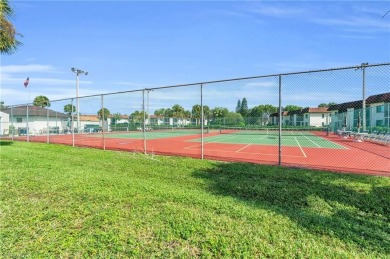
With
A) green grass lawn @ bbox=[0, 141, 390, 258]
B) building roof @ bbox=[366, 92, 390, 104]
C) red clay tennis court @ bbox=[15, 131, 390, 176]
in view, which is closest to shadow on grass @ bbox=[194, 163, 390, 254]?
green grass lawn @ bbox=[0, 141, 390, 258]

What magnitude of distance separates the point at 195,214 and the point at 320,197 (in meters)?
2.57

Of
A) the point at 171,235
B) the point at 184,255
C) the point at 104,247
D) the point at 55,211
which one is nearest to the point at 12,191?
the point at 55,211

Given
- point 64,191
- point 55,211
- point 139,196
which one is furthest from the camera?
point 64,191

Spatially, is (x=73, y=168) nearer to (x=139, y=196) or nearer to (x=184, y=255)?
(x=139, y=196)

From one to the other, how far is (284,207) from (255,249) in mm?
1610

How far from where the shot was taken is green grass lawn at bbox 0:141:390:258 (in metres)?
2.97

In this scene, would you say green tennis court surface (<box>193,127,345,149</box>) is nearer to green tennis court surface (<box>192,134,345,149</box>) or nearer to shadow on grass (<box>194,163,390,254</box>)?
green tennis court surface (<box>192,134,345,149</box>)

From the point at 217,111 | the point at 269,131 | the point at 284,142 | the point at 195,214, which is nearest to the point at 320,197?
the point at 195,214

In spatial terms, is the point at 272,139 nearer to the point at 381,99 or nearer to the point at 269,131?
the point at 269,131

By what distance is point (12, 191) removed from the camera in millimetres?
5188

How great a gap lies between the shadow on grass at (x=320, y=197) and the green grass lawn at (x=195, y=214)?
0.06 ft

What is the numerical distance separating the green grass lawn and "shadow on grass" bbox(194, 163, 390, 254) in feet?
0.06

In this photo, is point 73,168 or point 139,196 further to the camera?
point 73,168

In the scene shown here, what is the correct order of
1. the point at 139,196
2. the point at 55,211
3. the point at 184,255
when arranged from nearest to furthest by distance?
the point at 184,255, the point at 55,211, the point at 139,196
